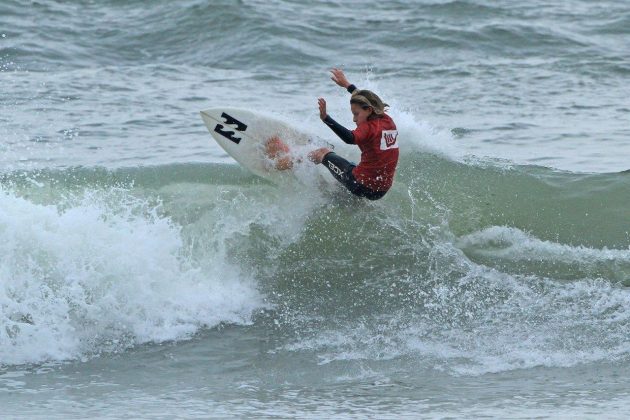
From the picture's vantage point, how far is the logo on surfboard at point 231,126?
33.4 feet

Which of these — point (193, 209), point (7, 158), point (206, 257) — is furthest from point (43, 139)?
point (206, 257)

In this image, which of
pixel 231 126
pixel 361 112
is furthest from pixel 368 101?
pixel 231 126

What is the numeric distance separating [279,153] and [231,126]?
0.55m

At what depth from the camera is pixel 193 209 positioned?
10.3m

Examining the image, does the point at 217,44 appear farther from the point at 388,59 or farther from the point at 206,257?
the point at 206,257

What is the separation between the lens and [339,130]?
873 cm

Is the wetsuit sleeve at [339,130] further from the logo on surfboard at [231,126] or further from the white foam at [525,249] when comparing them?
the white foam at [525,249]

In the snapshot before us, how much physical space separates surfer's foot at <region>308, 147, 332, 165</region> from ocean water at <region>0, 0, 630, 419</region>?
12.2 inches

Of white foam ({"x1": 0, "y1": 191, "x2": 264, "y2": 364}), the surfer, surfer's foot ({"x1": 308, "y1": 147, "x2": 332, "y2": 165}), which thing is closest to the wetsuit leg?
the surfer

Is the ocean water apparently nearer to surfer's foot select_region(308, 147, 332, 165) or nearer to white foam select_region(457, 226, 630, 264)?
white foam select_region(457, 226, 630, 264)

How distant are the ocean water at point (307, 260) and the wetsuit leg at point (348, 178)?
0.41 metres

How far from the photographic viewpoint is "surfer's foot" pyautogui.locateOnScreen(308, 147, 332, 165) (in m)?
9.73

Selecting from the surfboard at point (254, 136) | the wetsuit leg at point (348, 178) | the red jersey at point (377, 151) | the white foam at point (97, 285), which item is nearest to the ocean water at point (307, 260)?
the white foam at point (97, 285)

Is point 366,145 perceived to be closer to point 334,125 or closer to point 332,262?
point 334,125
